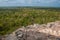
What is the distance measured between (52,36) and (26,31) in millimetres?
2049

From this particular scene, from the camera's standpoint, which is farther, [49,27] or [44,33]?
[49,27]

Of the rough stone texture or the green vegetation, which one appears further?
the green vegetation

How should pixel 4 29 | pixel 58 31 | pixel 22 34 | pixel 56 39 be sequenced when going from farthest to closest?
pixel 4 29
pixel 22 34
pixel 58 31
pixel 56 39

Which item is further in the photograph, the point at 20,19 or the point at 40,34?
→ the point at 20,19

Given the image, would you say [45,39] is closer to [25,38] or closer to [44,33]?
[44,33]

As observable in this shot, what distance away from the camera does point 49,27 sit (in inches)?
488

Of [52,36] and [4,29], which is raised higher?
[52,36]

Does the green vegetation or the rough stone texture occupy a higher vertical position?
the rough stone texture

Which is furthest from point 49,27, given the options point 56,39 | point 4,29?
point 4,29

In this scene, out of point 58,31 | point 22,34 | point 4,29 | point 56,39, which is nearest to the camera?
point 56,39

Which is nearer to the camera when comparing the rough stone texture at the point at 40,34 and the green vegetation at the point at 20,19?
the rough stone texture at the point at 40,34

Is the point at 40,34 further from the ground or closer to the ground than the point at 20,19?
further from the ground

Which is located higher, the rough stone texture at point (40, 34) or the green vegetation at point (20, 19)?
the rough stone texture at point (40, 34)

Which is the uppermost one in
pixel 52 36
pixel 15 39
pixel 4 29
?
pixel 52 36
